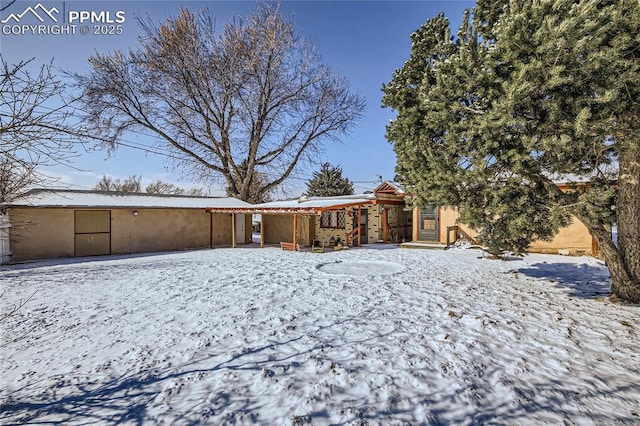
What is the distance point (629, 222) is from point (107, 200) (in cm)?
1714

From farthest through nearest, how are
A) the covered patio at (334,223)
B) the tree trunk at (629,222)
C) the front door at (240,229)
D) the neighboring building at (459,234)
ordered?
the front door at (240,229) < the covered patio at (334,223) < the neighboring building at (459,234) < the tree trunk at (629,222)

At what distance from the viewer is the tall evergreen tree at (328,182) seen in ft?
91.2

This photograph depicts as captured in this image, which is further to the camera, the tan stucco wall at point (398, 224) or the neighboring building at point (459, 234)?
the tan stucco wall at point (398, 224)

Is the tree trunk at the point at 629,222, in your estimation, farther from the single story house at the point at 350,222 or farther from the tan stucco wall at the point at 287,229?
the tan stucco wall at the point at 287,229

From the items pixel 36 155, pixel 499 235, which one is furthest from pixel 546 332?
pixel 36 155

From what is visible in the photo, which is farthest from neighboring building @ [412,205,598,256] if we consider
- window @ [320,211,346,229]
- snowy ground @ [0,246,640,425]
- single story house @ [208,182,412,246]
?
snowy ground @ [0,246,640,425]

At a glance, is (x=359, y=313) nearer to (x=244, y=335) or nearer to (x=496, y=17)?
(x=244, y=335)

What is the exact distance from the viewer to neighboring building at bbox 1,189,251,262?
11.1m

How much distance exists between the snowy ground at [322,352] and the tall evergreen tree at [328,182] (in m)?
20.6

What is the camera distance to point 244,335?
178 inches

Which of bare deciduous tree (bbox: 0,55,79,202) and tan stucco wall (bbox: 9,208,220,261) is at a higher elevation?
bare deciduous tree (bbox: 0,55,79,202)

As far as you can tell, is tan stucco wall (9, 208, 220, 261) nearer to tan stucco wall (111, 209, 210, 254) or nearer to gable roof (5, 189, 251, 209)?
tan stucco wall (111, 209, 210, 254)

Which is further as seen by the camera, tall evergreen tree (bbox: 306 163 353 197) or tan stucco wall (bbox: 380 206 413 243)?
tall evergreen tree (bbox: 306 163 353 197)

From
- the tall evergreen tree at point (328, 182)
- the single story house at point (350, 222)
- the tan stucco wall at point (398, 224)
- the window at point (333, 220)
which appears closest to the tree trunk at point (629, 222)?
the single story house at point (350, 222)
